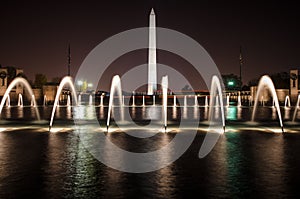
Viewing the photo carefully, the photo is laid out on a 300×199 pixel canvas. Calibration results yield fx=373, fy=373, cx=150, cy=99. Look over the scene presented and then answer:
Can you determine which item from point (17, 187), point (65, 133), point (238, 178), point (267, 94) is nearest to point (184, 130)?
point (65, 133)

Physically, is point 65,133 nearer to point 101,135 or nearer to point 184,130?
point 101,135

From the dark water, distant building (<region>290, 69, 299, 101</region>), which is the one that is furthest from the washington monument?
the dark water

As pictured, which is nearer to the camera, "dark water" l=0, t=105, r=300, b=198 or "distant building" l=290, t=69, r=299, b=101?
"dark water" l=0, t=105, r=300, b=198

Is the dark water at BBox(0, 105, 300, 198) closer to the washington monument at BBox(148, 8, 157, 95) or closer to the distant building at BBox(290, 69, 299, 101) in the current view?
the distant building at BBox(290, 69, 299, 101)

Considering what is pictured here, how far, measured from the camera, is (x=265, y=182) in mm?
6824

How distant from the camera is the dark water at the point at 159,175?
6160 millimetres

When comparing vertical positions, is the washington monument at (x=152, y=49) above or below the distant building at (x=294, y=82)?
above

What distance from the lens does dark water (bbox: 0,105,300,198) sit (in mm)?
6160

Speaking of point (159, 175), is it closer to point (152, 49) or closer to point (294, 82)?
point (294, 82)

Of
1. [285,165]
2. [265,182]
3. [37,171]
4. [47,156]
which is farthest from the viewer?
[47,156]

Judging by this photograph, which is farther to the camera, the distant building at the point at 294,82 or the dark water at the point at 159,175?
the distant building at the point at 294,82

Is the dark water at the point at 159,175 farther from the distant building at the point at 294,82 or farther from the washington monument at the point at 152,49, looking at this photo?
the washington monument at the point at 152,49

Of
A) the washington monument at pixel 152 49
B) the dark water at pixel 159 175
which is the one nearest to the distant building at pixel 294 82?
the washington monument at pixel 152 49

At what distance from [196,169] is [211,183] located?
1183 mm
